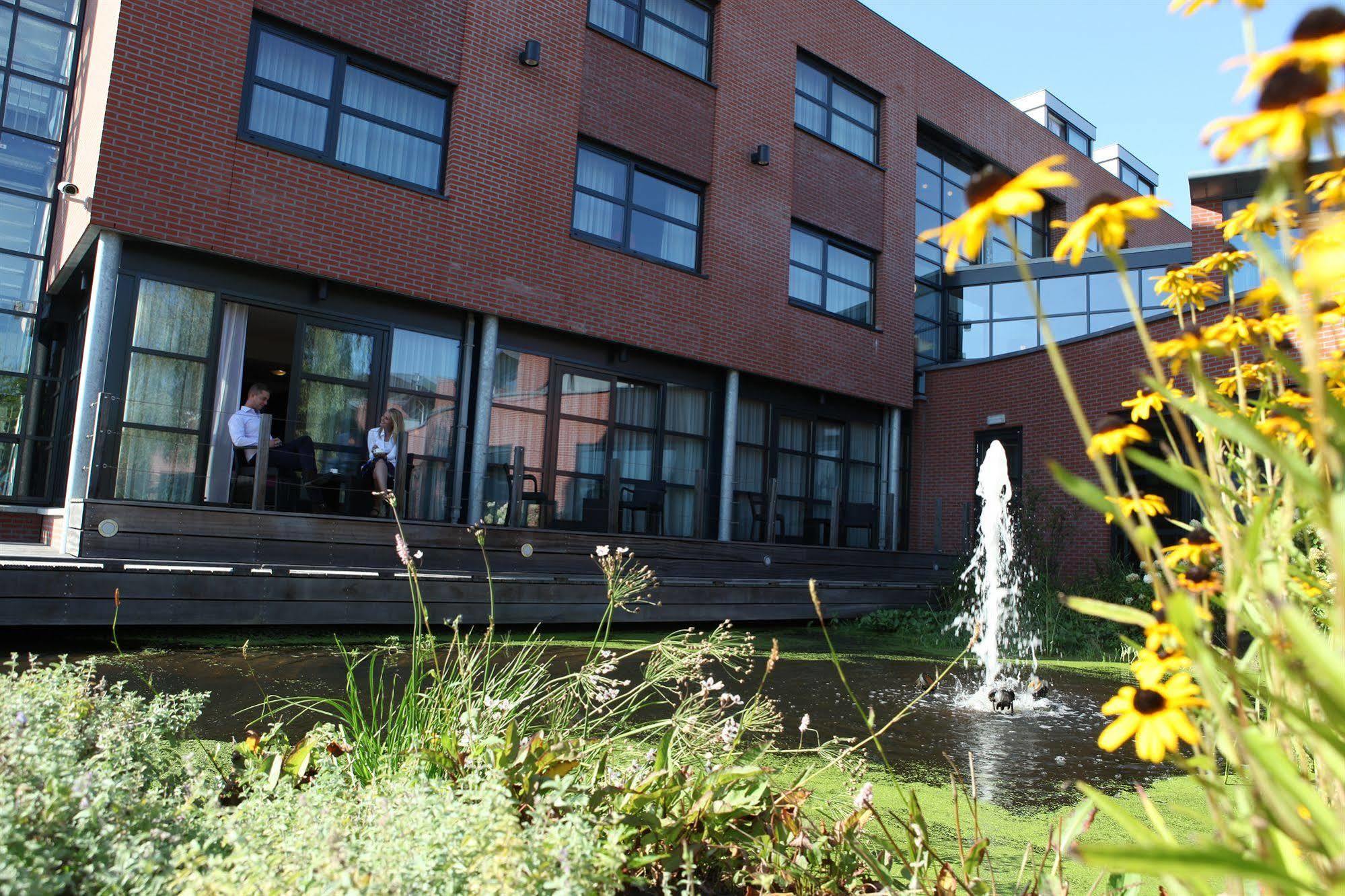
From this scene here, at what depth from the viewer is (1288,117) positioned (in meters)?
0.80

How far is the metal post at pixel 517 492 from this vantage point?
30.7 ft

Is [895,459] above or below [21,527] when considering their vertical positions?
above

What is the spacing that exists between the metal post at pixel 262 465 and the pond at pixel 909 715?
179cm

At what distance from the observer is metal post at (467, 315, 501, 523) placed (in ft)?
31.7

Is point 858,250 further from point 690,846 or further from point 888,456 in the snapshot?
point 690,846

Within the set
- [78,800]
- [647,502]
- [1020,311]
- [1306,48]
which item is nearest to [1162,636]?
[1306,48]

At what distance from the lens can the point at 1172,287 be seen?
6.39 feet

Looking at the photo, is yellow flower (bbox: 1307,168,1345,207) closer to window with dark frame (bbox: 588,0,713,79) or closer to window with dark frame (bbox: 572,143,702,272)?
window with dark frame (bbox: 572,143,702,272)

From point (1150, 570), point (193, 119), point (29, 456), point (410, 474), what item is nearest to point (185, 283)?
point (193, 119)

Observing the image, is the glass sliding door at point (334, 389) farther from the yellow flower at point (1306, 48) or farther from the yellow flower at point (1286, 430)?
the yellow flower at point (1306, 48)

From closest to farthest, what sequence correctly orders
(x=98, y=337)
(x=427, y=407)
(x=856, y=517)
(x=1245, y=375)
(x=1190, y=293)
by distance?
(x=1245, y=375), (x=1190, y=293), (x=98, y=337), (x=427, y=407), (x=856, y=517)

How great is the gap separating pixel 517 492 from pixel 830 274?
7.02 m

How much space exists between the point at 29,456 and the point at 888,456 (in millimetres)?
11844

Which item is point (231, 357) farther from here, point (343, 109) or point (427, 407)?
point (343, 109)
